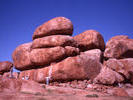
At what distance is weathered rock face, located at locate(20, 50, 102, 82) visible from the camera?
1989 cm

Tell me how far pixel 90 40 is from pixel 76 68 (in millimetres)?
7103

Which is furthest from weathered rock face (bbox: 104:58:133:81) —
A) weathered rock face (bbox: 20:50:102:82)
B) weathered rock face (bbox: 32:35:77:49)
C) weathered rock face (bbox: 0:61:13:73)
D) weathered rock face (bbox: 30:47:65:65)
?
weathered rock face (bbox: 0:61:13:73)

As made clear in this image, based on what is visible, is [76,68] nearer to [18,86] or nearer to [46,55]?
[46,55]

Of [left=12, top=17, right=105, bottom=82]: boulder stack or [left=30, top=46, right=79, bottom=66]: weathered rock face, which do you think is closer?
[left=12, top=17, right=105, bottom=82]: boulder stack

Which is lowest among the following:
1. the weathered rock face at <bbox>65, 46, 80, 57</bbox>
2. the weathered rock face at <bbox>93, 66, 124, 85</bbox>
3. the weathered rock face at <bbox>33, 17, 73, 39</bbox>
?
the weathered rock face at <bbox>93, 66, 124, 85</bbox>

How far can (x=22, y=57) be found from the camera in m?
27.6

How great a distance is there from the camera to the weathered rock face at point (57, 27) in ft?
80.5

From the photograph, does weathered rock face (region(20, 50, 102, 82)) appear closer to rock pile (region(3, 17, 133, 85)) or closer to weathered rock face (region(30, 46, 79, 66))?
rock pile (region(3, 17, 133, 85))

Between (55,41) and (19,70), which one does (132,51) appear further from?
(19,70)

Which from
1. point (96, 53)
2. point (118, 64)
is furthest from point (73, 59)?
point (118, 64)

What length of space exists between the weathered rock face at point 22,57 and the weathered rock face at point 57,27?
14.4 feet

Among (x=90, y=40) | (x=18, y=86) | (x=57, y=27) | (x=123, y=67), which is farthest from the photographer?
(x=90, y=40)

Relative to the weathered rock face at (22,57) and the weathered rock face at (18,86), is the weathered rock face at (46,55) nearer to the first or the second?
the weathered rock face at (22,57)

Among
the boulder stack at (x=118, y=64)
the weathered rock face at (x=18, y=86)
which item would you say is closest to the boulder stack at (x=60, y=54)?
the boulder stack at (x=118, y=64)
